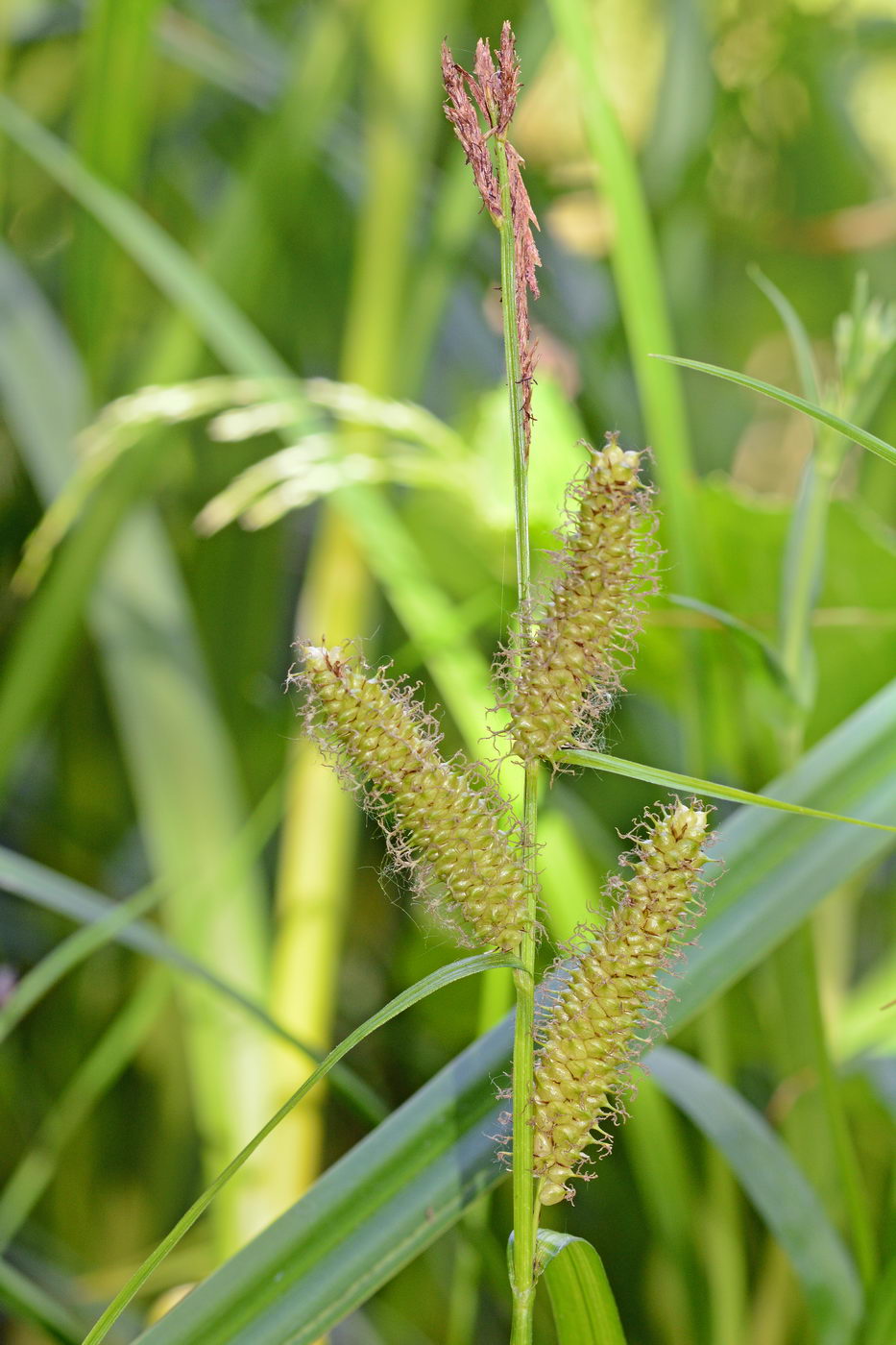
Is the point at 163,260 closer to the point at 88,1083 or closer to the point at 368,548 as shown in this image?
the point at 368,548

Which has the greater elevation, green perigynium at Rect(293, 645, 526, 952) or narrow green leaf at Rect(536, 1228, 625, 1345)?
green perigynium at Rect(293, 645, 526, 952)

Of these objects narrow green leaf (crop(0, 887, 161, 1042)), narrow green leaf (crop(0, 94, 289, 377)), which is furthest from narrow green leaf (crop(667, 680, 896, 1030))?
narrow green leaf (crop(0, 94, 289, 377))

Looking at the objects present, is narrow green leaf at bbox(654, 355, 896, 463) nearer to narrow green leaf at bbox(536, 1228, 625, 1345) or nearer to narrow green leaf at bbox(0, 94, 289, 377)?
narrow green leaf at bbox(536, 1228, 625, 1345)

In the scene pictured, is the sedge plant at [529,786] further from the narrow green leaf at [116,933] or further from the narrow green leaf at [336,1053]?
the narrow green leaf at [116,933]

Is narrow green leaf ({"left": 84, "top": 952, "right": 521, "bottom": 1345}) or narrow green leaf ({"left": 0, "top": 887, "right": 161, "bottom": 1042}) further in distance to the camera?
narrow green leaf ({"left": 0, "top": 887, "right": 161, "bottom": 1042})

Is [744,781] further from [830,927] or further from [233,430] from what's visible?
[233,430]
